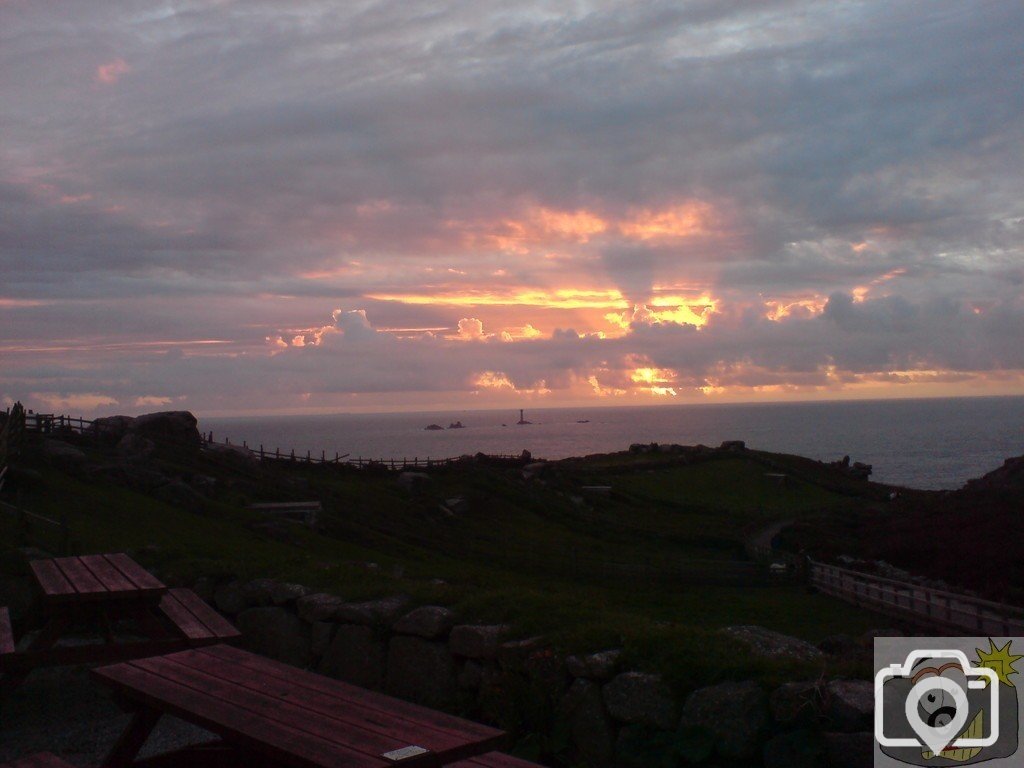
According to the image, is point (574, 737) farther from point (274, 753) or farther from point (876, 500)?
point (876, 500)

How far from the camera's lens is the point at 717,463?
197ft

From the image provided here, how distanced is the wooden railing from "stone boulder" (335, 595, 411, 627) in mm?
11145

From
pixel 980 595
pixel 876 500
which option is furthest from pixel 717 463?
pixel 980 595

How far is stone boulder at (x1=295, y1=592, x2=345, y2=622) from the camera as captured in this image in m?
7.06

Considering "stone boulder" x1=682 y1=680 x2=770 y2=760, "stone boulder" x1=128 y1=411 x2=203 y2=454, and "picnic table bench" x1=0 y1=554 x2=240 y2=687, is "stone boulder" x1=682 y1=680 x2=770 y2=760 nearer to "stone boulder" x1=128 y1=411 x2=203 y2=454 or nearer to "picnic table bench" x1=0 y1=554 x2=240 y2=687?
"picnic table bench" x1=0 y1=554 x2=240 y2=687

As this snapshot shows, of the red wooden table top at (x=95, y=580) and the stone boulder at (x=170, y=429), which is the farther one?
the stone boulder at (x=170, y=429)

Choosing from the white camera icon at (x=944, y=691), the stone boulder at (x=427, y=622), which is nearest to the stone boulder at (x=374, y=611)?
the stone boulder at (x=427, y=622)

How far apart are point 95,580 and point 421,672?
2.49 m

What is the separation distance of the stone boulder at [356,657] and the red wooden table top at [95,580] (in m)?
1.31

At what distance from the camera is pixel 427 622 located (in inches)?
252

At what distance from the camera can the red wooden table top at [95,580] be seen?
6.25 metres

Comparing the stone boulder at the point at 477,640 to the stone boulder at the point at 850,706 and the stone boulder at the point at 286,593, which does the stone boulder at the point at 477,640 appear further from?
the stone boulder at the point at 850,706

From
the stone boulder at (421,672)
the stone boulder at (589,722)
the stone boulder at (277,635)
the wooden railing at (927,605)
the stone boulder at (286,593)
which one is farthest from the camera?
the wooden railing at (927,605)

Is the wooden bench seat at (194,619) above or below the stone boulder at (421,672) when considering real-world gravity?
above
